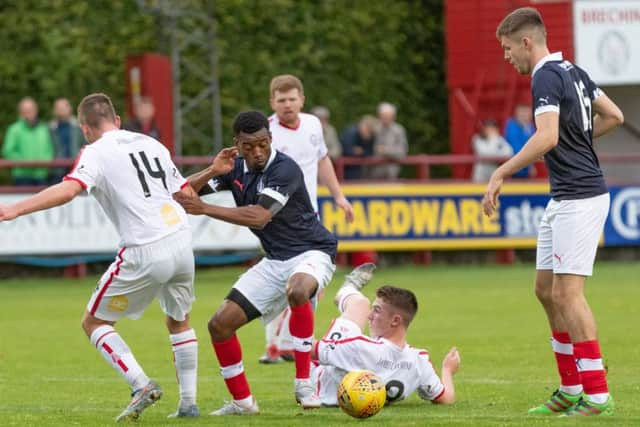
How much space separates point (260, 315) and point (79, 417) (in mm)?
1326

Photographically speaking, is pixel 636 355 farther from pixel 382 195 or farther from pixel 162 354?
pixel 382 195

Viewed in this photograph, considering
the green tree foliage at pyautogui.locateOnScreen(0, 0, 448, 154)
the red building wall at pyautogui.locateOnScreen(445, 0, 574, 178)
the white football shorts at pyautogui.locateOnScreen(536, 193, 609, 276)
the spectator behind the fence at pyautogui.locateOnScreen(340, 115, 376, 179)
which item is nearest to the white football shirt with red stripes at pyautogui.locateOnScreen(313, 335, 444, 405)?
the white football shorts at pyautogui.locateOnScreen(536, 193, 609, 276)

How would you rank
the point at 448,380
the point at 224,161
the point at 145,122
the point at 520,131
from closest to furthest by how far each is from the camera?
the point at 224,161 → the point at 448,380 → the point at 145,122 → the point at 520,131

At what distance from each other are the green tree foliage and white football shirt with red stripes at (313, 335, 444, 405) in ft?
51.3

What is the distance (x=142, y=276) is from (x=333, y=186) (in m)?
3.47

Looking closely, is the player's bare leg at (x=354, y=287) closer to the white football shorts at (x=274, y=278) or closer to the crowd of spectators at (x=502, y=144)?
the white football shorts at (x=274, y=278)

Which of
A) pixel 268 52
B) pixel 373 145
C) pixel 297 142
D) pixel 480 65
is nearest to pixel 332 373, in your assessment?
pixel 297 142

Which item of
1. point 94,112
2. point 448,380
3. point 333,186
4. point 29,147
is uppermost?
point 94,112

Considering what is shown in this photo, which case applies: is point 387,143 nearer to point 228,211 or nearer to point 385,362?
point 385,362

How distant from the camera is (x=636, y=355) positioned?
1202cm

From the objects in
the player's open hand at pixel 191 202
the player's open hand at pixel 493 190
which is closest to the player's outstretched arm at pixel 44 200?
the player's open hand at pixel 191 202

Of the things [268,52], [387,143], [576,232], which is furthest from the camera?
[268,52]

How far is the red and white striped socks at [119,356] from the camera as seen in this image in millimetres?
8758

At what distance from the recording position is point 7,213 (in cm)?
812
